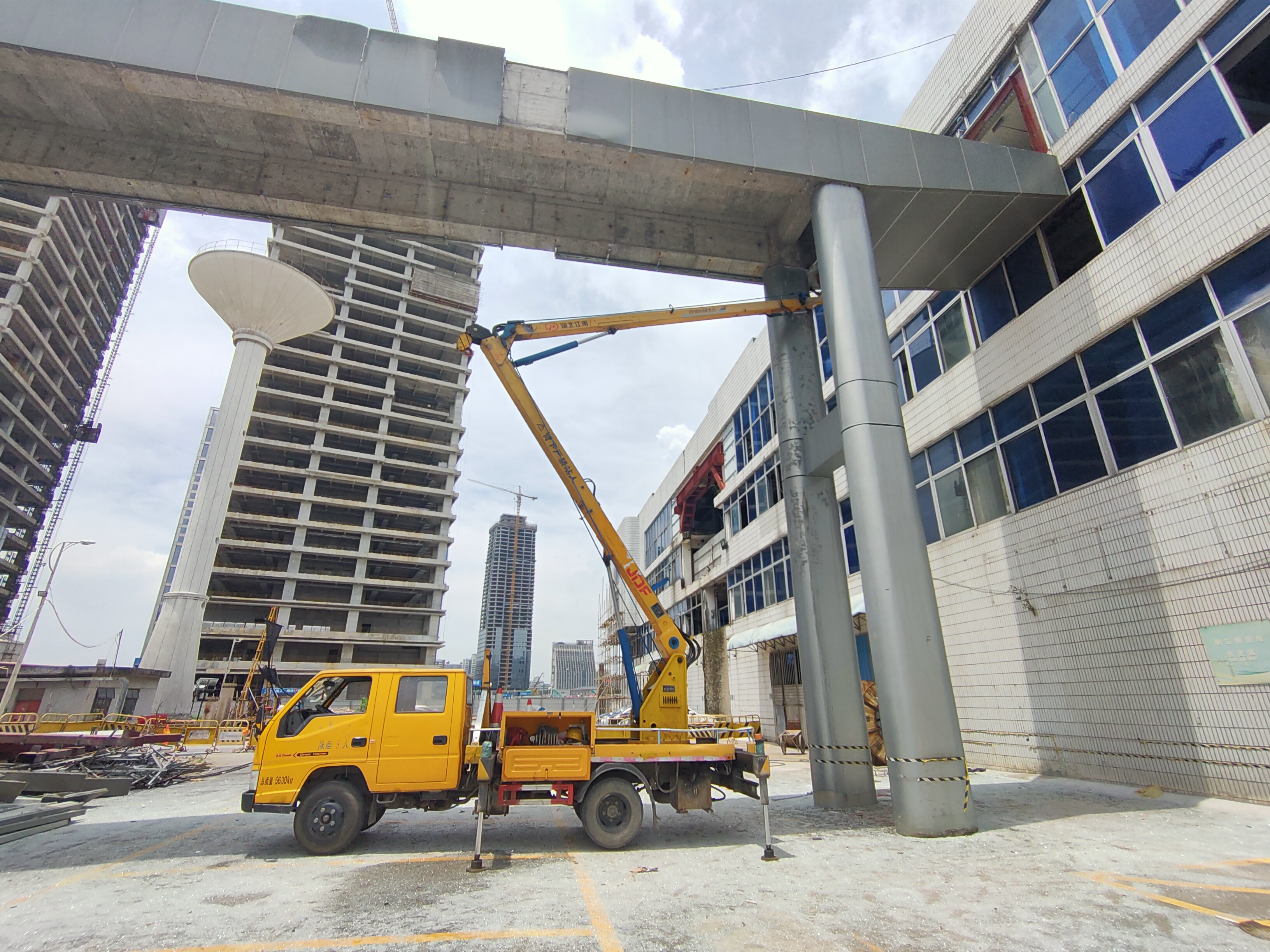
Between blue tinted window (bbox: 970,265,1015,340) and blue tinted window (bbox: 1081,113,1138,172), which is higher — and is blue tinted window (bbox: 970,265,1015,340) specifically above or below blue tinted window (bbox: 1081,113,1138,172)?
below

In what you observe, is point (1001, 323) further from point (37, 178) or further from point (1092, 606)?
point (37, 178)

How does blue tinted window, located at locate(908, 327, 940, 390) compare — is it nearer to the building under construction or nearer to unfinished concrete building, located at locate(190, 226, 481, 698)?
unfinished concrete building, located at locate(190, 226, 481, 698)

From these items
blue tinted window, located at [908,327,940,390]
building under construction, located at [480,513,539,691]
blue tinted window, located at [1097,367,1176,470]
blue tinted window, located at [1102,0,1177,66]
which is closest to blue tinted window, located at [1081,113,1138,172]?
blue tinted window, located at [1102,0,1177,66]

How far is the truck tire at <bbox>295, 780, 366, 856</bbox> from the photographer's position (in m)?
7.37

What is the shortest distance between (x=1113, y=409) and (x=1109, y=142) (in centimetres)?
501

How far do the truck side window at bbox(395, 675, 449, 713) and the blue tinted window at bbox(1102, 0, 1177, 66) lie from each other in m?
15.5

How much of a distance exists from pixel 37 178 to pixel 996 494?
65.9ft

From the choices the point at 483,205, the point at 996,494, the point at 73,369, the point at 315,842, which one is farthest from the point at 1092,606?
the point at 73,369

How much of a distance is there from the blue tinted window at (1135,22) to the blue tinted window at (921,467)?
8770 mm

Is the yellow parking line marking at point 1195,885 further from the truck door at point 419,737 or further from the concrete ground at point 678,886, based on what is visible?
the truck door at point 419,737

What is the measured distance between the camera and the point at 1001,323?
1348 cm

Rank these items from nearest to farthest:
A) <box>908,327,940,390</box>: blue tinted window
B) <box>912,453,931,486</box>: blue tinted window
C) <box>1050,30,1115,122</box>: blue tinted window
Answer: <box>1050,30,1115,122</box>: blue tinted window < <box>908,327,940,390</box>: blue tinted window < <box>912,453,931,486</box>: blue tinted window

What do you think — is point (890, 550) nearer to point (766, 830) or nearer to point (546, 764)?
point (766, 830)

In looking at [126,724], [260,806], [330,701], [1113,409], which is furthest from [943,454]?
[126,724]
